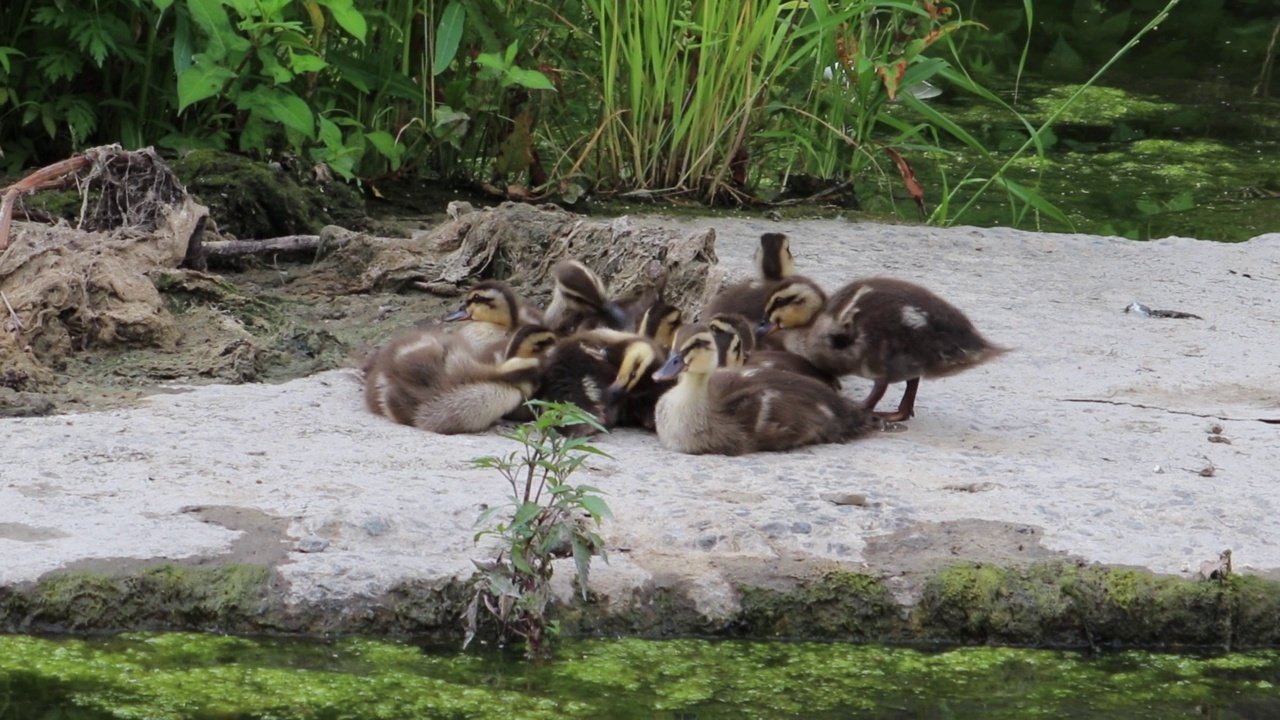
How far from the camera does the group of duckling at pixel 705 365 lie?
505cm

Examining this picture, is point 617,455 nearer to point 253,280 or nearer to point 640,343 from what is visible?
point 640,343

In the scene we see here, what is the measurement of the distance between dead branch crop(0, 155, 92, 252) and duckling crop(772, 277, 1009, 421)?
9.63 feet

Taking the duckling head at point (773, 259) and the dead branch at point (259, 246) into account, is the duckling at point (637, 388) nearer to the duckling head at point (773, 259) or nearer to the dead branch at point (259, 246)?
the duckling head at point (773, 259)

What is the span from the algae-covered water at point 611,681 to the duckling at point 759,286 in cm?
227

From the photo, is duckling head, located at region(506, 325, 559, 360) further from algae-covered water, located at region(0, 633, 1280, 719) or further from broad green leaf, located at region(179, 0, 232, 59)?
broad green leaf, located at region(179, 0, 232, 59)

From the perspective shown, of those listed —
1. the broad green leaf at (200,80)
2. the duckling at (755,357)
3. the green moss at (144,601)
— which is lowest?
the green moss at (144,601)

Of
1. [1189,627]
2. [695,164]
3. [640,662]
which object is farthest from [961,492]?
[695,164]

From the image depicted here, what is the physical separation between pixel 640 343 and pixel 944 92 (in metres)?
9.10

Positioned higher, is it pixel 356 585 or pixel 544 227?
pixel 544 227

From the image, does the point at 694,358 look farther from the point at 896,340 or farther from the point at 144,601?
the point at 144,601

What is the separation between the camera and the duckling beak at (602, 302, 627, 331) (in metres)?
6.17

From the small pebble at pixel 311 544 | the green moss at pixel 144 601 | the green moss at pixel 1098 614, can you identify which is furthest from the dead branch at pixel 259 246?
the green moss at pixel 1098 614

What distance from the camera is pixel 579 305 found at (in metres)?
6.16

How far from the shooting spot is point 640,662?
3.81m
